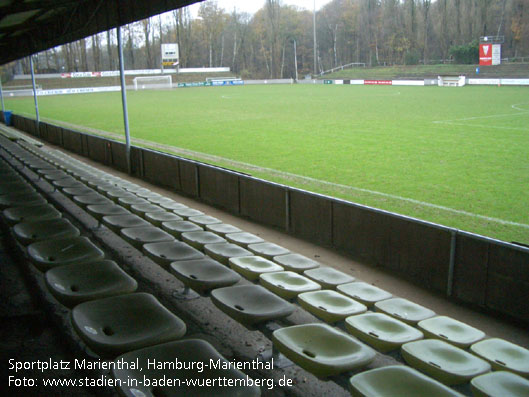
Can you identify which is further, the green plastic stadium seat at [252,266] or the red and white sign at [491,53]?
the red and white sign at [491,53]

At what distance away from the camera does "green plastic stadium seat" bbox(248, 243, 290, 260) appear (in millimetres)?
5136

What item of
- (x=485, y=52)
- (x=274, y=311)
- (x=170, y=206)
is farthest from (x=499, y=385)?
(x=485, y=52)

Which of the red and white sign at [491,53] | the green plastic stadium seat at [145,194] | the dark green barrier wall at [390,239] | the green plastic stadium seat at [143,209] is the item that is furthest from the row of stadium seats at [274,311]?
the red and white sign at [491,53]

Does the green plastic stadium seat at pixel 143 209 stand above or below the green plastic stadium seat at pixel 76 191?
below

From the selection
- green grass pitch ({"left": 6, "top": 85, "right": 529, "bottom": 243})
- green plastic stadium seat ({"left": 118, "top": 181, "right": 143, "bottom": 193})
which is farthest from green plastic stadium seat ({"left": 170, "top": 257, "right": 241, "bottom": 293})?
green grass pitch ({"left": 6, "top": 85, "right": 529, "bottom": 243})

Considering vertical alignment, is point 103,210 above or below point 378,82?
below

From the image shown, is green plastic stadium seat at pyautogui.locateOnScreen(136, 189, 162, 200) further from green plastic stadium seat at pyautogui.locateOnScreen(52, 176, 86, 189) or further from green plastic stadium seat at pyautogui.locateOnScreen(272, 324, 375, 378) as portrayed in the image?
green plastic stadium seat at pyautogui.locateOnScreen(272, 324, 375, 378)

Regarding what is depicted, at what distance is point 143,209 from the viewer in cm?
688

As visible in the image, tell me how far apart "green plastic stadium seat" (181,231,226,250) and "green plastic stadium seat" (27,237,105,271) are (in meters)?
1.10

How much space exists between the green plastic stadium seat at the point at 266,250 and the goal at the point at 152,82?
2350 inches

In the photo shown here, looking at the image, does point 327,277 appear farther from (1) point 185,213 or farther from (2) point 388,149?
(2) point 388,149

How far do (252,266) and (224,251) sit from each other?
567mm

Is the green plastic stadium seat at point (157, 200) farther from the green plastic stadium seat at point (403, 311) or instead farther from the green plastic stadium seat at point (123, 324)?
the green plastic stadium seat at point (403, 311)

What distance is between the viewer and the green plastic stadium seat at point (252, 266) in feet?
14.4
